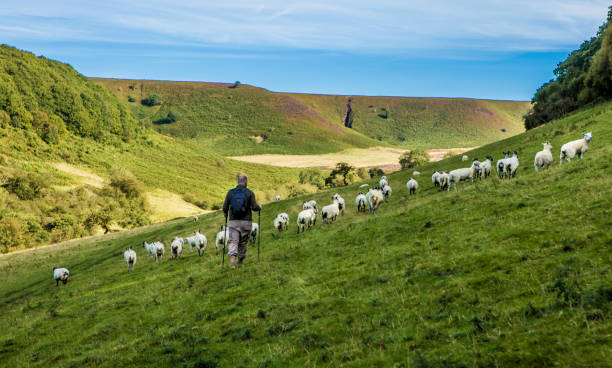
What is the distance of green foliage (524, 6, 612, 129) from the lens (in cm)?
5569

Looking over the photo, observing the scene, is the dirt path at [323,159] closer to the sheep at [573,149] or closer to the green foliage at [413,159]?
the green foliage at [413,159]

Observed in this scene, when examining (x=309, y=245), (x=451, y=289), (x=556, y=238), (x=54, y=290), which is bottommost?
(x=54, y=290)

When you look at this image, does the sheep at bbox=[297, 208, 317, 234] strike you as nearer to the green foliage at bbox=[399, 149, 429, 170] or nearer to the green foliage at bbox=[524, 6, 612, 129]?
the green foliage at bbox=[524, 6, 612, 129]

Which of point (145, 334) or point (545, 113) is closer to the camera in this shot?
point (145, 334)

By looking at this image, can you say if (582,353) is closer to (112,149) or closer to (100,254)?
(100,254)

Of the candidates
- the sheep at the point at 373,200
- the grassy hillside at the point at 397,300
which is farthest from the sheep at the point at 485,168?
the grassy hillside at the point at 397,300

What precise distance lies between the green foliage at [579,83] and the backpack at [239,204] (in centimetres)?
5722

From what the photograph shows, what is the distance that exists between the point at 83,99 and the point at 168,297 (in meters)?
156

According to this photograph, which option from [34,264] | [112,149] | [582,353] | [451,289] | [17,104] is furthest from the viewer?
[112,149]

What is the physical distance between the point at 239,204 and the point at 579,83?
6814cm

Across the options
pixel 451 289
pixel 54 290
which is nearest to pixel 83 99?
pixel 54 290

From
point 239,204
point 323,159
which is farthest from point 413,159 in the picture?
point 323,159

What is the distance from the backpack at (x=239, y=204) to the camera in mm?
16266

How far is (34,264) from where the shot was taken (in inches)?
1635
